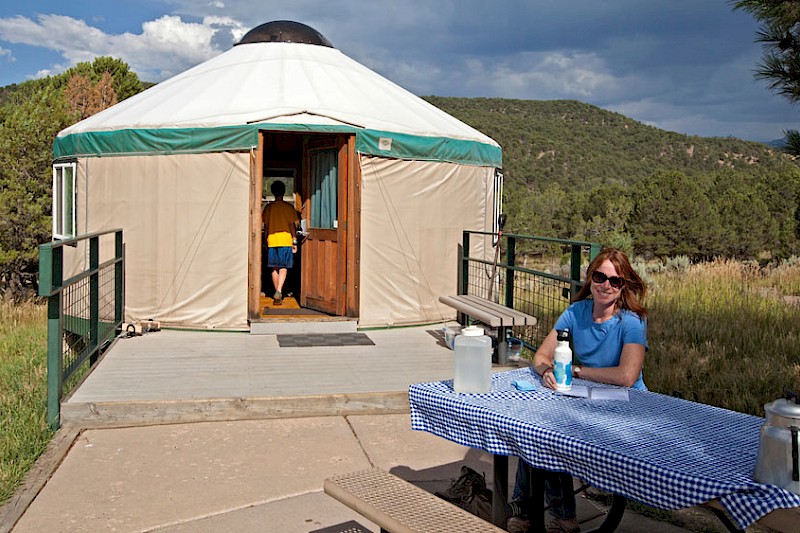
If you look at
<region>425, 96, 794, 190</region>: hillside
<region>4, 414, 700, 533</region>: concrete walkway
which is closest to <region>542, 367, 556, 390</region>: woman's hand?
<region>4, 414, 700, 533</region>: concrete walkway

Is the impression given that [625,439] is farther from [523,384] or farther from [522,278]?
[522,278]

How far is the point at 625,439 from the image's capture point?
2092 mm

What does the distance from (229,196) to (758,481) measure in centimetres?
562

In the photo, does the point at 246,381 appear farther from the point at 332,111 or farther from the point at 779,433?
the point at 779,433

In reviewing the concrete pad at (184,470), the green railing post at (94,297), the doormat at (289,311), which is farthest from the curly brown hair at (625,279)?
the doormat at (289,311)

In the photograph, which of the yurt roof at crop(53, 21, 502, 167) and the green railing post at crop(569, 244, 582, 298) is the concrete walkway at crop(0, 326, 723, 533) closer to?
the green railing post at crop(569, 244, 582, 298)

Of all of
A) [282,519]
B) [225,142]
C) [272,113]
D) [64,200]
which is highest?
[272,113]

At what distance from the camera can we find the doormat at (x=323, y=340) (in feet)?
20.7

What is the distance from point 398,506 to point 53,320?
9.05ft

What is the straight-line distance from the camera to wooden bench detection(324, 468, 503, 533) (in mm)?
2172

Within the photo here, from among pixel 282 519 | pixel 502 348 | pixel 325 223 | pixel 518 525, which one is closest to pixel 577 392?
pixel 518 525

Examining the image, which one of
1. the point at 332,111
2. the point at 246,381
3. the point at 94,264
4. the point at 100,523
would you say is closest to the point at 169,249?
the point at 94,264

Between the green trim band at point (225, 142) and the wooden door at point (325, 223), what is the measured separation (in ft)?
1.00

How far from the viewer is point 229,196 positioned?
22.3 feet
